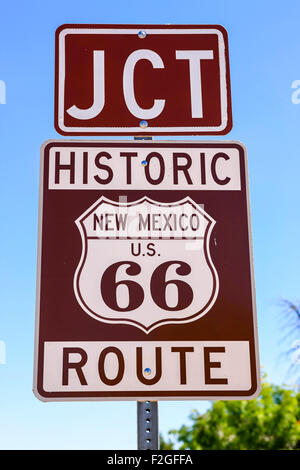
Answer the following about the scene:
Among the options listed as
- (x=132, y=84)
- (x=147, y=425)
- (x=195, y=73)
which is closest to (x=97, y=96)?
(x=132, y=84)

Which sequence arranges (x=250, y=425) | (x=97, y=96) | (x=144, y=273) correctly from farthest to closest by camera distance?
1. (x=250, y=425)
2. (x=97, y=96)
3. (x=144, y=273)

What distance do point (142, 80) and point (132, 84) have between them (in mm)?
47

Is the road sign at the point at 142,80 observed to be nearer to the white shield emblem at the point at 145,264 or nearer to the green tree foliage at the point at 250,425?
the white shield emblem at the point at 145,264

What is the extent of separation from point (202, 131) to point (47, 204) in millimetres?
673

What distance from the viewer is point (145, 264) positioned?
2.05m

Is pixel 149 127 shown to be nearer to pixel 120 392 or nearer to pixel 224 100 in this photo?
pixel 224 100

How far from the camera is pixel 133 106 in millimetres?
2357

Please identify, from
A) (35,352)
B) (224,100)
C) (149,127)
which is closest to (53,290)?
(35,352)

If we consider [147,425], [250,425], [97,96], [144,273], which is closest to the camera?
[147,425]

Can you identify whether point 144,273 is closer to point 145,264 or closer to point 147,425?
point 145,264

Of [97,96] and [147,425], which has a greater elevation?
[97,96]

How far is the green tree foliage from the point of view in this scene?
27297mm

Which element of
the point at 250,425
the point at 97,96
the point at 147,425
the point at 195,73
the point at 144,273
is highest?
the point at 195,73

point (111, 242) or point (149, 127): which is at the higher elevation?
point (149, 127)
